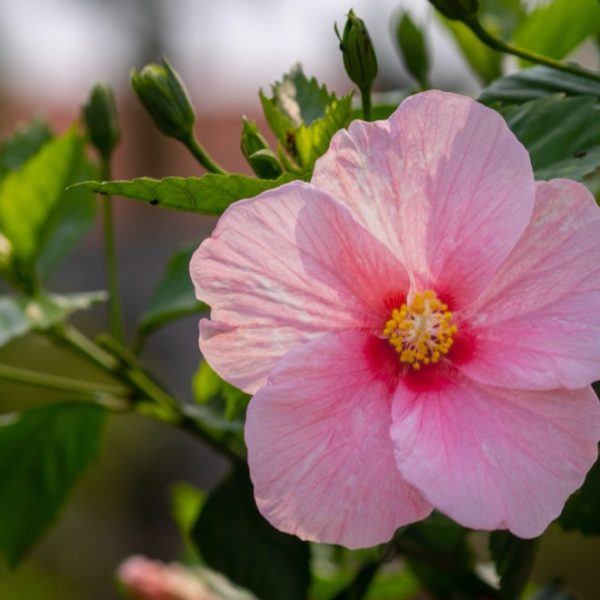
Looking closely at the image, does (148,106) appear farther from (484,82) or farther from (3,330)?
(484,82)

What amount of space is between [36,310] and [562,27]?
601 millimetres

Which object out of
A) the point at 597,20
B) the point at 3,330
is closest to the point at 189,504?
the point at 3,330

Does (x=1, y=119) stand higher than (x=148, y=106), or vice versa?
(x=148, y=106)

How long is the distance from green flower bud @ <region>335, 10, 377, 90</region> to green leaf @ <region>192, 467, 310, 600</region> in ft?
1.38

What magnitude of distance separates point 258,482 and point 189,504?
0.86 metres

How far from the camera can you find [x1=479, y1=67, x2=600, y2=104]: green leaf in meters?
0.84

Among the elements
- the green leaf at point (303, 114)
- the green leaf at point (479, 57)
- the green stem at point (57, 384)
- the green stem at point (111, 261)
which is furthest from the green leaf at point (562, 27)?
the green stem at point (57, 384)

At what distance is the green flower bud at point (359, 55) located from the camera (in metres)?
0.76

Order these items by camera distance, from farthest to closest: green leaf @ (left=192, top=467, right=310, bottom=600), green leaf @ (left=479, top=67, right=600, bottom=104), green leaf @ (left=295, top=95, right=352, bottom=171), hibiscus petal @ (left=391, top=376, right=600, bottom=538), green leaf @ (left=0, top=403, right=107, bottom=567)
→ green leaf @ (left=0, top=403, right=107, bottom=567) → green leaf @ (left=192, top=467, right=310, bottom=600) → green leaf @ (left=479, top=67, right=600, bottom=104) → green leaf @ (left=295, top=95, right=352, bottom=171) → hibiscus petal @ (left=391, top=376, right=600, bottom=538)

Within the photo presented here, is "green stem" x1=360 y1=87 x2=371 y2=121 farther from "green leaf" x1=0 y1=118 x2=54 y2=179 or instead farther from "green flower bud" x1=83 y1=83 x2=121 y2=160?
"green leaf" x1=0 y1=118 x2=54 y2=179

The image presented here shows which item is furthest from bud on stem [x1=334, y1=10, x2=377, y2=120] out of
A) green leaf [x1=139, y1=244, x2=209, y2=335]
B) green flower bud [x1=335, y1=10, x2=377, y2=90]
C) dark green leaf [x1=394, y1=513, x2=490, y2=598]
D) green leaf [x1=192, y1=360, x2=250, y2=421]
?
dark green leaf [x1=394, y1=513, x2=490, y2=598]

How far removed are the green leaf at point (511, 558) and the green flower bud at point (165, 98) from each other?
40 centimetres

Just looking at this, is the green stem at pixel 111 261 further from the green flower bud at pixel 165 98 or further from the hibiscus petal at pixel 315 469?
the hibiscus petal at pixel 315 469

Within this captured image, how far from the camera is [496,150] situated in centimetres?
63
